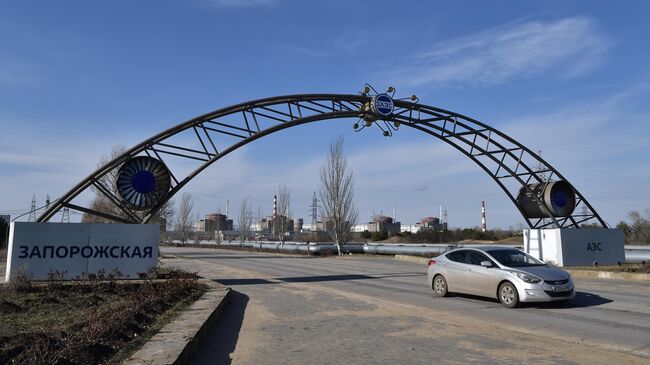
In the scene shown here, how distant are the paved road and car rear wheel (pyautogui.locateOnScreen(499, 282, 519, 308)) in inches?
9.8

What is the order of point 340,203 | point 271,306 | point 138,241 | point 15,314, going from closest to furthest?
point 15,314
point 271,306
point 138,241
point 340,203

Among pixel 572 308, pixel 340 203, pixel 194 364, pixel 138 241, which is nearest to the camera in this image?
pixel 194 364

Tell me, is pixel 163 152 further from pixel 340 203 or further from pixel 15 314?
pixel 340 203

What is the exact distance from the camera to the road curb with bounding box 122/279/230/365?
5805mm

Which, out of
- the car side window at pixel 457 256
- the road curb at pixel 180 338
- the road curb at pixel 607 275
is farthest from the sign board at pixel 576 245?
the road curb at pixel 180 338

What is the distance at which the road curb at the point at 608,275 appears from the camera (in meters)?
17.9

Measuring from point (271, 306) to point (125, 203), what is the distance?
789 cm

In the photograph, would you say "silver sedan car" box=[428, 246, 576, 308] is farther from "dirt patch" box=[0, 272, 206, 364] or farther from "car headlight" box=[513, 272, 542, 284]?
"dirt patch" box=[0, 272, 206, 364]

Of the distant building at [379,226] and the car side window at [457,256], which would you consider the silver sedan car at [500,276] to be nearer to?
the car side window at [457,256]

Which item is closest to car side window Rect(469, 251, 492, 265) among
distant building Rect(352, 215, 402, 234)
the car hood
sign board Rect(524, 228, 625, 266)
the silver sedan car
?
the silver sedan car

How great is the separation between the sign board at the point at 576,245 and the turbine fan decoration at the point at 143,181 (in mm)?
16552

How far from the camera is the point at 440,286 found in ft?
46.1

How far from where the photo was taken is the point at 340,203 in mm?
43531

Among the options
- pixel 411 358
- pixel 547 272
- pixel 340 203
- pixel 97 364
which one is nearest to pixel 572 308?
pixel 547 272
